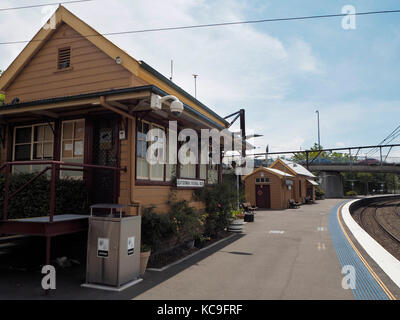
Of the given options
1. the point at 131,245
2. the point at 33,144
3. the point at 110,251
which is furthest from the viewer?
the point at 33,144

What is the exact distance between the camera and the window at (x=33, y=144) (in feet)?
27.6

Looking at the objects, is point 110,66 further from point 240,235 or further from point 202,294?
point 240,235

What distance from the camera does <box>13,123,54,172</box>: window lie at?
8.41 meters

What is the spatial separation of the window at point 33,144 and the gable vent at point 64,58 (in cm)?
182

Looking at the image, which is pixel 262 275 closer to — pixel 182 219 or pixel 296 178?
pixel 182 219

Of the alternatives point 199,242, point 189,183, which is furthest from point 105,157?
point 199,242

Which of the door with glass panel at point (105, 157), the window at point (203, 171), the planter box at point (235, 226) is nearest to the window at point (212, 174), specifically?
the window at point (203, 171)

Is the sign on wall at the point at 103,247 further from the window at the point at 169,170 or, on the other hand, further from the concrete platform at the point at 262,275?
the window at the point at 169,170

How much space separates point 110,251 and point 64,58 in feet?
20.3

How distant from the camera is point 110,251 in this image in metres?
5.47

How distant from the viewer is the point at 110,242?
5.50 meters

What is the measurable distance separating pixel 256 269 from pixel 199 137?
5.67 meters

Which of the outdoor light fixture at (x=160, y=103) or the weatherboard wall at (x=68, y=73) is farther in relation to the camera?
the weatherboard wall at (x=68, y=73)
